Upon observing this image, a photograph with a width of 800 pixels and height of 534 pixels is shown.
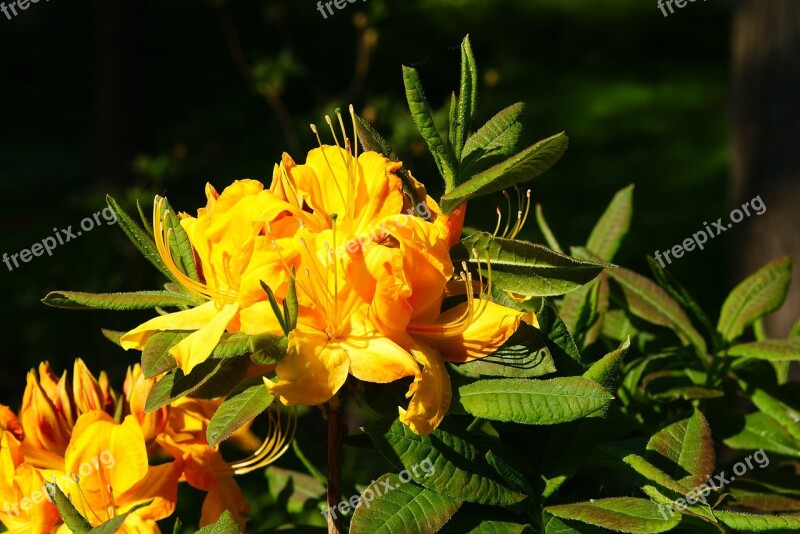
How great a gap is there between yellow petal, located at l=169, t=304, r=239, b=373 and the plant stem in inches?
6.7

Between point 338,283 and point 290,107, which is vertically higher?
Result: point 290,107

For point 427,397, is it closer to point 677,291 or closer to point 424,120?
point 424,120

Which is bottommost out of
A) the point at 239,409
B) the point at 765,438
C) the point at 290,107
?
the point at 765,438

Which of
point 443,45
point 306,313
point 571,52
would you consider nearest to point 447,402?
point 306,313

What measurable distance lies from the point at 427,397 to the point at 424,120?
0.26m

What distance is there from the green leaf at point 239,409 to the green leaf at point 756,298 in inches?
29.3

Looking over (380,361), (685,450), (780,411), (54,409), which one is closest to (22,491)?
(54,409)

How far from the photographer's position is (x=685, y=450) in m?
1.00

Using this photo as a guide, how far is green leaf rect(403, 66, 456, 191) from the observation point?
923mm

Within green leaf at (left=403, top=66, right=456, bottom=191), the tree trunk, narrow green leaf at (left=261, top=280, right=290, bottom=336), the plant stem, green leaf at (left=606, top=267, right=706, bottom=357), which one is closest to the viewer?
narrow green leaf at (left=261, top=280, right=290, bottom=336)

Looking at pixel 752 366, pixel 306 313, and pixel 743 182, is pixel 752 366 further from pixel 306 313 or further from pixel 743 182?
pixel 743 182

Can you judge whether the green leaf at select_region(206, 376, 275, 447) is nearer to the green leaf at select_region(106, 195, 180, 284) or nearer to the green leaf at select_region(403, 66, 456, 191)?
the green leaf at select_region(106, 195, 180, 284)

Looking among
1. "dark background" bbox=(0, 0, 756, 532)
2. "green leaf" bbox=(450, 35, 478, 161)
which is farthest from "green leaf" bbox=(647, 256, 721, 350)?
"dark background" bbox=(0, 0, 756, 532)

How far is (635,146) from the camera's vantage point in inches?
293
